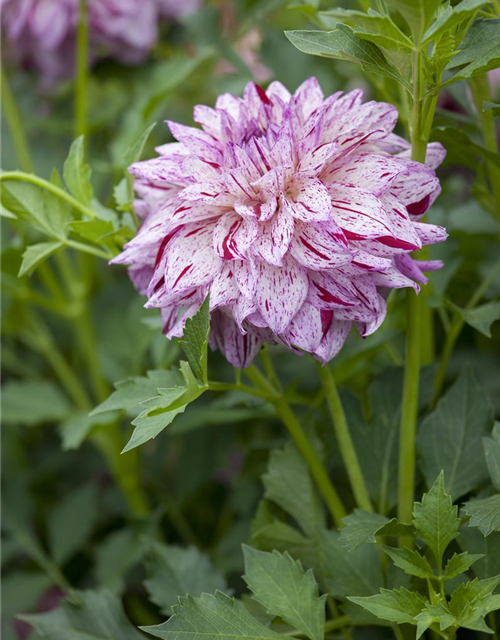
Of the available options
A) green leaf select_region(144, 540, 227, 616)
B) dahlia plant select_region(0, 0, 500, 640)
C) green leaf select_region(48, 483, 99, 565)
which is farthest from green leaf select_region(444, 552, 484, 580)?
green leaf select_region(48, 483, 99, 565)

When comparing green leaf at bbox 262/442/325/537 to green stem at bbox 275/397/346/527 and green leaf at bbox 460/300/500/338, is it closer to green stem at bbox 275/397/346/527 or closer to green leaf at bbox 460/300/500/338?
green stem at bbox 275/397/346/527

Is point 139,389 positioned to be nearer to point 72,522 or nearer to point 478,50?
point 478,50

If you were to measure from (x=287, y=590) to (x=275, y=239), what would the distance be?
23 cm

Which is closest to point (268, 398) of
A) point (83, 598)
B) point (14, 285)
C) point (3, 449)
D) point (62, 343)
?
point (83, 598)

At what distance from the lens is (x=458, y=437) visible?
0.58 meters

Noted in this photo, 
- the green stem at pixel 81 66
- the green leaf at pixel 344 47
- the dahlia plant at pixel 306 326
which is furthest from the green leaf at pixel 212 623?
the green stem at pixel 81 66

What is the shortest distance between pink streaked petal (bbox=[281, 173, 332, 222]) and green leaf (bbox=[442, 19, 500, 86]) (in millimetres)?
96

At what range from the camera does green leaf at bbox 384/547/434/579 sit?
48 centimetres

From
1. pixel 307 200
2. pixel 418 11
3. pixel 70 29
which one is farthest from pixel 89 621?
pixel 70 29

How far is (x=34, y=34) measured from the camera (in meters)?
1.00

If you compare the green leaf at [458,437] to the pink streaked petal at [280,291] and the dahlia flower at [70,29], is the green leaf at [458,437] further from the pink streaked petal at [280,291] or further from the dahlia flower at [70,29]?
the dahlia flower at [70,29]

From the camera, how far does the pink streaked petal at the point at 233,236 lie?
1.50 feet

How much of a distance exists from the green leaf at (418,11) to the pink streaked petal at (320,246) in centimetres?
12

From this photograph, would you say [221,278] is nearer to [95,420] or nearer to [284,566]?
[284,566]
